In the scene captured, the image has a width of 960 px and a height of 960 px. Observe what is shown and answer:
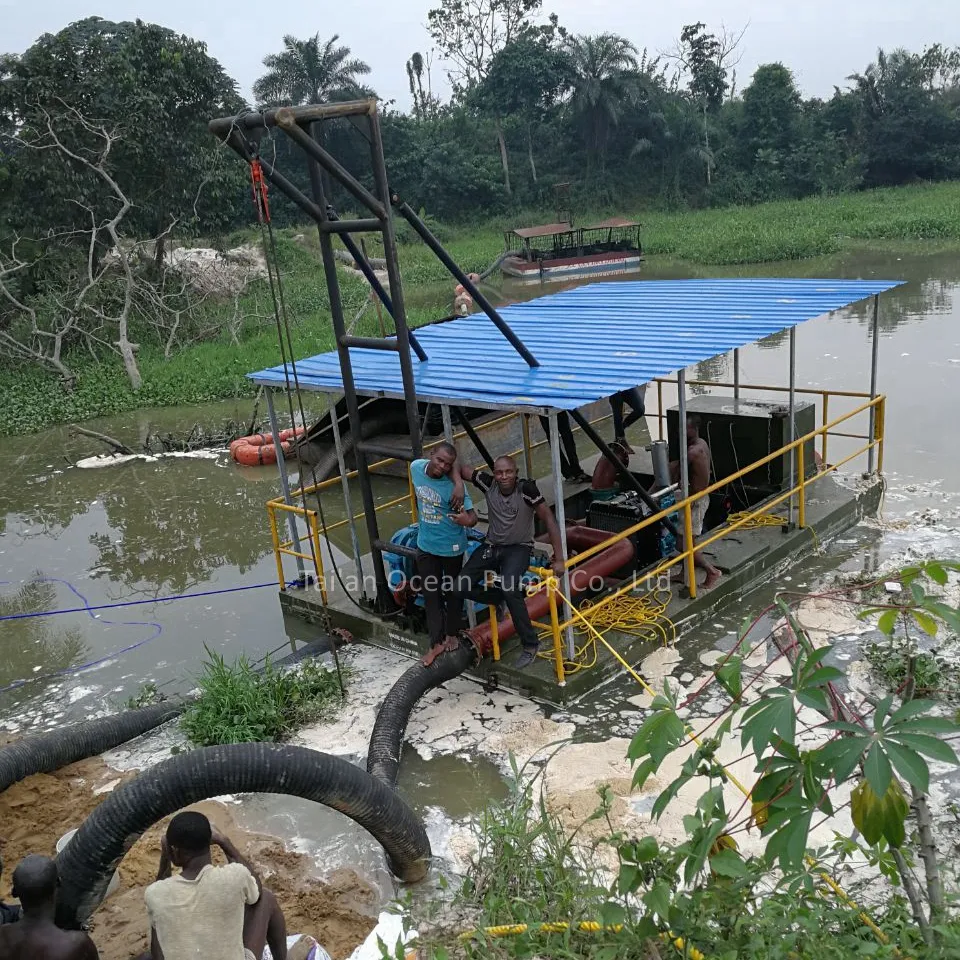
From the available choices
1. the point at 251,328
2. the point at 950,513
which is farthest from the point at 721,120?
the point at 950,513

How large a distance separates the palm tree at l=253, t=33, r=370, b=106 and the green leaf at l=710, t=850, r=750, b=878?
5529cm

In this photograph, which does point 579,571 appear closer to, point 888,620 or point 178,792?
point 178,792

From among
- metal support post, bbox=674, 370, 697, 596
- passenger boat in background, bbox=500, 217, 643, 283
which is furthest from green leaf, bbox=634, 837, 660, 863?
passenger boat in background, bbox=500, 217, 643, 283

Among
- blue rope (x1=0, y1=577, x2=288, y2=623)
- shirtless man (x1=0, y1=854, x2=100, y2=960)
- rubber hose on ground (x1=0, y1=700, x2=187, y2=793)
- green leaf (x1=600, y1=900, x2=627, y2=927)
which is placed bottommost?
blue rope (x1=0, y1=577, x2=288, y2=623)

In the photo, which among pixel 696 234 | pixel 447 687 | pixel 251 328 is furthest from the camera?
pixel 696 234

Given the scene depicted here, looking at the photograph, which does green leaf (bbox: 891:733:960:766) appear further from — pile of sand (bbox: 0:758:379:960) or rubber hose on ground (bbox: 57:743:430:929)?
pile of sand (bbox: 0:758:379:960)

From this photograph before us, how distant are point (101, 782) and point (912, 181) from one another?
57.1 meters

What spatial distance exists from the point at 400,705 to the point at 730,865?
12.3ft

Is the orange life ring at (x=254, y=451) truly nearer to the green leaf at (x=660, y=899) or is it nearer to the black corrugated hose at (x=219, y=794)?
the black corrugated hose at (x=219, y=794)

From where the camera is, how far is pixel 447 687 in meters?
7.38

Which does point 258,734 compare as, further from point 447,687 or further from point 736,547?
point 736,547

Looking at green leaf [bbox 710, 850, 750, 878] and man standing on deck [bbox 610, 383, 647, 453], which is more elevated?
green leaf [bbox 710, 850, 750, 878]

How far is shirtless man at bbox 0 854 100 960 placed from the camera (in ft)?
12.4

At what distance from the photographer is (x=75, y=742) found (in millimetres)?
6715
